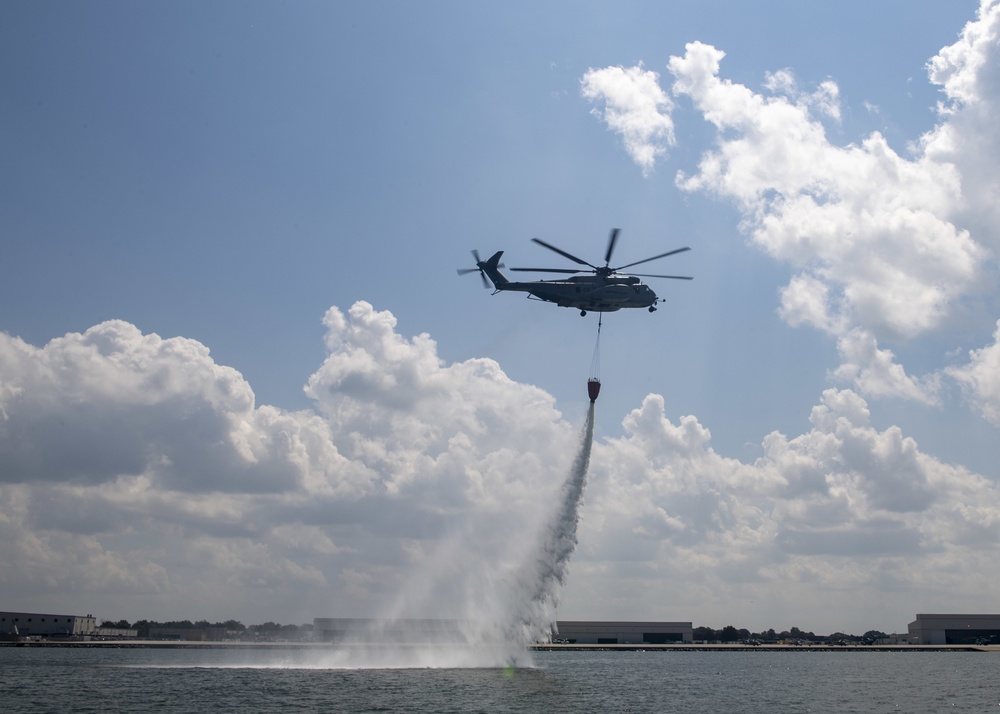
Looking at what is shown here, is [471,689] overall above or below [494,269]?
below

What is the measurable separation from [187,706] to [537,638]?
34.4 metres

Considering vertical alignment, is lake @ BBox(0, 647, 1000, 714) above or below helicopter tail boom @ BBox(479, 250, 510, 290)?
below

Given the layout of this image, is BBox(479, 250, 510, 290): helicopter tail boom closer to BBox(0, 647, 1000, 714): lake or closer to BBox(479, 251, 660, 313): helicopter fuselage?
BBox(479, 251, 660, 313): helicopter fuselage

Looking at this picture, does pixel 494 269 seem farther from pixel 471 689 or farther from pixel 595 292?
pixel 471 689

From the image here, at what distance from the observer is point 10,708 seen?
230 feet

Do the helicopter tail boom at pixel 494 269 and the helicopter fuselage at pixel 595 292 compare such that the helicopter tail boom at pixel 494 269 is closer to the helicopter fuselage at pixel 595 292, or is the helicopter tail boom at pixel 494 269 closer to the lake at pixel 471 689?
the helicopter fuselage at pixel 595 292

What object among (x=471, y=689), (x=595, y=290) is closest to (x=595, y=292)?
(x=595, y=290)

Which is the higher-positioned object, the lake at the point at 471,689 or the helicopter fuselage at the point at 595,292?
the helicopter fuselage at the point at 595,292

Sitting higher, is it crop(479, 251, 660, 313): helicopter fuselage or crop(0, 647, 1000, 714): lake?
crop(479, 251, 660, 313): helicopter fuselage

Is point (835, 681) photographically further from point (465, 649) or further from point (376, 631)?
point (376, 631)

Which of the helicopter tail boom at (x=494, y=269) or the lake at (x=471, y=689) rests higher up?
the helicopter tail boom at (x=494, y=269)

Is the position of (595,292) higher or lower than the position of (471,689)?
higher

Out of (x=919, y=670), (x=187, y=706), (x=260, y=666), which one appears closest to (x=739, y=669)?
(x=919, y=670)

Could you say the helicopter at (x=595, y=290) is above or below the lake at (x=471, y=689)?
above
